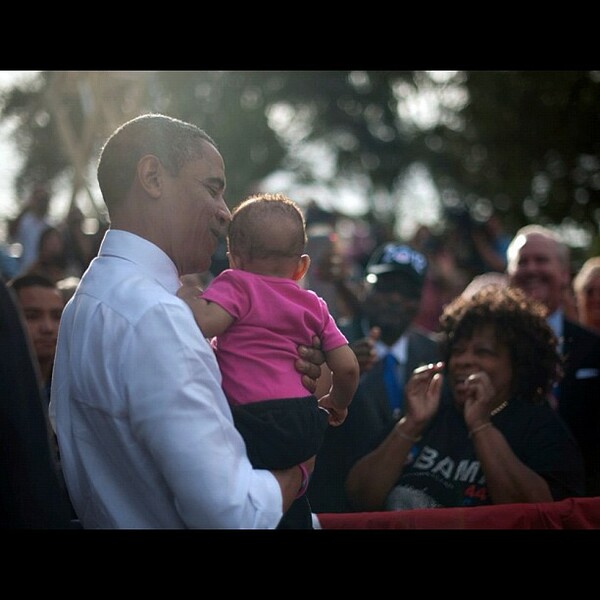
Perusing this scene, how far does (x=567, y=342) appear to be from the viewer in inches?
201

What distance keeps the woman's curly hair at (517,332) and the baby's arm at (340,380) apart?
1.17 meters

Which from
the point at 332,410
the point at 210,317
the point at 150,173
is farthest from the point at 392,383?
the point at 150,173

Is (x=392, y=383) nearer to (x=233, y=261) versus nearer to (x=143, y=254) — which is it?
(x=233, y=261)

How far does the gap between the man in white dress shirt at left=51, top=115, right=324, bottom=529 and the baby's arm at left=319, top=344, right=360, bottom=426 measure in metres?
0.08

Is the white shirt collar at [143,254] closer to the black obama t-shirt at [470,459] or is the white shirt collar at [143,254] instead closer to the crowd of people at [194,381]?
the crowd of people at [194,381]

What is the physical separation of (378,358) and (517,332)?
2.54ft

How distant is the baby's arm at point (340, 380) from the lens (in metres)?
2.69

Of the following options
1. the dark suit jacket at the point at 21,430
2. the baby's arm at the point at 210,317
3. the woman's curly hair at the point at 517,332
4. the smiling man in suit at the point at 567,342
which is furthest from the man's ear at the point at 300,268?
the smiling man in suit at the point at 567,342

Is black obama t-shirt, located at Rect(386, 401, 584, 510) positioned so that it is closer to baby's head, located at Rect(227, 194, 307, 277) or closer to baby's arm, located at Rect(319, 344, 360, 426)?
baby's arm, located at Rect(319, 344, 360, 426)

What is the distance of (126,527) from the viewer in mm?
2471

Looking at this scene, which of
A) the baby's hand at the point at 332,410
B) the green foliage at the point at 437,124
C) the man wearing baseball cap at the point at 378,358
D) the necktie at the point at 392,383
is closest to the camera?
the baby's hand at the point at 332,410

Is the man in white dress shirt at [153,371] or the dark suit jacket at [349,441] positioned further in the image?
the dark suit jacket at [349,441]
